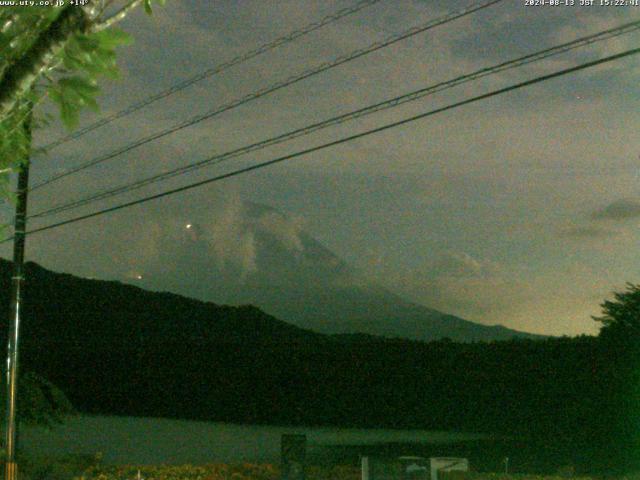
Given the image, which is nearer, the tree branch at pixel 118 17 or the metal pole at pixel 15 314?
the tree branch at pixel 118 17

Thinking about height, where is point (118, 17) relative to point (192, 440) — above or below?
above

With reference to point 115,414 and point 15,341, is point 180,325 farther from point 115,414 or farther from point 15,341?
point 15,341

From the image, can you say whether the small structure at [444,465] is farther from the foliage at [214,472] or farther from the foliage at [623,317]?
the foliage at [623,317]

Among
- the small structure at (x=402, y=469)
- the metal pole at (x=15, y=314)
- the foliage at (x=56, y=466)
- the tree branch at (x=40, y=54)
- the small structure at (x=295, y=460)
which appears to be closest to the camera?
the tree branch at (x=40, y=54)

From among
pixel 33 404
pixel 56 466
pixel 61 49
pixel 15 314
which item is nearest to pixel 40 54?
pixel 61 49

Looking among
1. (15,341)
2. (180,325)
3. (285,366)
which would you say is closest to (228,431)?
(285,366)

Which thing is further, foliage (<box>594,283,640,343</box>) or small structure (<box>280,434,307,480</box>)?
foliage (<box>594,283,640,343</box>)

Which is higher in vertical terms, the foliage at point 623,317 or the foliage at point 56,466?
the foliage at point 623,317

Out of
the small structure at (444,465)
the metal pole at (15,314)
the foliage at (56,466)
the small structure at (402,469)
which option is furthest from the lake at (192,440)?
the small structure at (402,469)

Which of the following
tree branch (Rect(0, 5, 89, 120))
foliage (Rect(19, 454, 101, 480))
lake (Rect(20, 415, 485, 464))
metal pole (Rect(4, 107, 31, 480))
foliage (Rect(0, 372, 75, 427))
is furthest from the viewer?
lake (Rect(20, 415, 485, 464))

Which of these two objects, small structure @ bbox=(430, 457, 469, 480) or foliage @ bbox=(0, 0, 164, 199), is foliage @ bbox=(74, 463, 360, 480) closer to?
small structure @ bbox=(430, 457, 469, 480)

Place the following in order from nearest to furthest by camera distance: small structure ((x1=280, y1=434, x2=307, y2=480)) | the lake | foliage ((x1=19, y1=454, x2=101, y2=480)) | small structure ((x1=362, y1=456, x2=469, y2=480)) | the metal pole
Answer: small structure ((x1=362, y1=456, x2=469, y2=480)) → small structure ((x1=280, y1=434, x2=307, y2=480)) → the metal pole → foliage ((x1=19, y1=454, x2=101, y2=480)) → the lake

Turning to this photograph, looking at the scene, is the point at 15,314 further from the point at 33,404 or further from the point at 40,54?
the point at 40,54

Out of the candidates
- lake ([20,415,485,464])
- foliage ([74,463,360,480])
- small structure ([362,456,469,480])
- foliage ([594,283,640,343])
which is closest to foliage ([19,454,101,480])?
foliage ([74,463,360,480])
